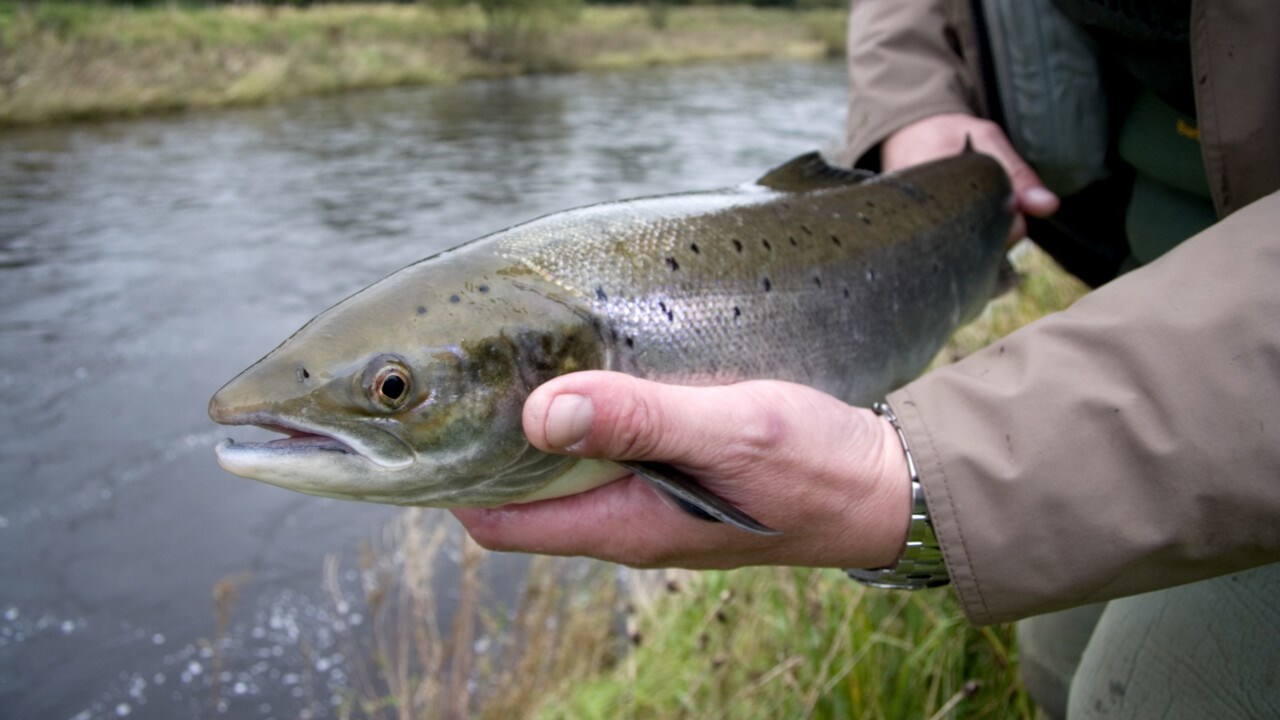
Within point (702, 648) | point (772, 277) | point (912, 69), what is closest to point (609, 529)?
point (772, 277)

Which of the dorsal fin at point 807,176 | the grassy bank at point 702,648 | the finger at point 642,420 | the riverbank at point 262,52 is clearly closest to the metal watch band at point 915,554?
the finger at point 642,420

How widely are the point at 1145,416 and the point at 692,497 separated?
0.75 m

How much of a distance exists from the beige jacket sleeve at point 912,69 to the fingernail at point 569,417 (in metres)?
1.91

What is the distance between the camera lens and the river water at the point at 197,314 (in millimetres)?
5906

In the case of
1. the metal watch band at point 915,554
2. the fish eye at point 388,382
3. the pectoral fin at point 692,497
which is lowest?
the metal watch band at point 915,554

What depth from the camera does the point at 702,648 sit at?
3.52m

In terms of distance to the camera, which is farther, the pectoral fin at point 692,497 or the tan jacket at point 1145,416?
the pectoral fin at point 692,497

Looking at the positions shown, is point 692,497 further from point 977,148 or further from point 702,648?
point 702,648

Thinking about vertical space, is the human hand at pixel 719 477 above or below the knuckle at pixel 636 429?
below

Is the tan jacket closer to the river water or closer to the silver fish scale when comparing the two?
the silver fish scale

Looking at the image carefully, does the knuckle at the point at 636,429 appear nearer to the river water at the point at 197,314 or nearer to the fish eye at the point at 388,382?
the fish eye at the point at 388,382

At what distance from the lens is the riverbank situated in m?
21.3

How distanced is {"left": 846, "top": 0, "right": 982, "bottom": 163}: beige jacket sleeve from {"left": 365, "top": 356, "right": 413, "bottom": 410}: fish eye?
1994 millimetres

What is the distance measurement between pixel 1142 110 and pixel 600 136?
19029mm
